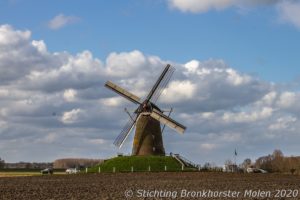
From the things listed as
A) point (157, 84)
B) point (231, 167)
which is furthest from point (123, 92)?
point (231, 167)

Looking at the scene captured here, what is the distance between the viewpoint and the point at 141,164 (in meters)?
73.1

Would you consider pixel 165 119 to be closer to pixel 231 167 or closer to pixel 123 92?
pixel 123 92

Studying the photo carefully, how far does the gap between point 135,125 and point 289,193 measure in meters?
40.9

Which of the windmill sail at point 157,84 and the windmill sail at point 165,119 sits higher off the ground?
the windmill sail at point 157,84

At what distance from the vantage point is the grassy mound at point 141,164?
72625mm

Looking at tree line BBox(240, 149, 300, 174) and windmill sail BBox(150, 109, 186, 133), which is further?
tree line BBox(240, 149, 300, 174)

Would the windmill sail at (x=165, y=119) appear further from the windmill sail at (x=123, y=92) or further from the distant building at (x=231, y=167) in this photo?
the distant building at (x=231, y=167)

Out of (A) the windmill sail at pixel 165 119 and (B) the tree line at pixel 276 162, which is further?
(B) the tree line at pixel 276 162

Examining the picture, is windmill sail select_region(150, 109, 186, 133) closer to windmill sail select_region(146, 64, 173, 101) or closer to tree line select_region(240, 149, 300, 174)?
windmill sail select_region(146, 64, 173, 101)

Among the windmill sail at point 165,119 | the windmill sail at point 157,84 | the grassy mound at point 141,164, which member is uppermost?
the windmill sail at point 157,84

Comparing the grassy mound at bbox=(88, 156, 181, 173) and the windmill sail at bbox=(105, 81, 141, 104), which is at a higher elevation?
the windmill sail at bbox=(105, 81, 141, 104)

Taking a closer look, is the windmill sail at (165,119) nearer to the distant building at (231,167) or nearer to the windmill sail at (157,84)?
the windmill sail at (157,84)

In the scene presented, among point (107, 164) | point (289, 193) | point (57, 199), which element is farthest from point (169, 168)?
point (57, 199)

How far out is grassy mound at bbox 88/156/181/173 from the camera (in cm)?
7262
